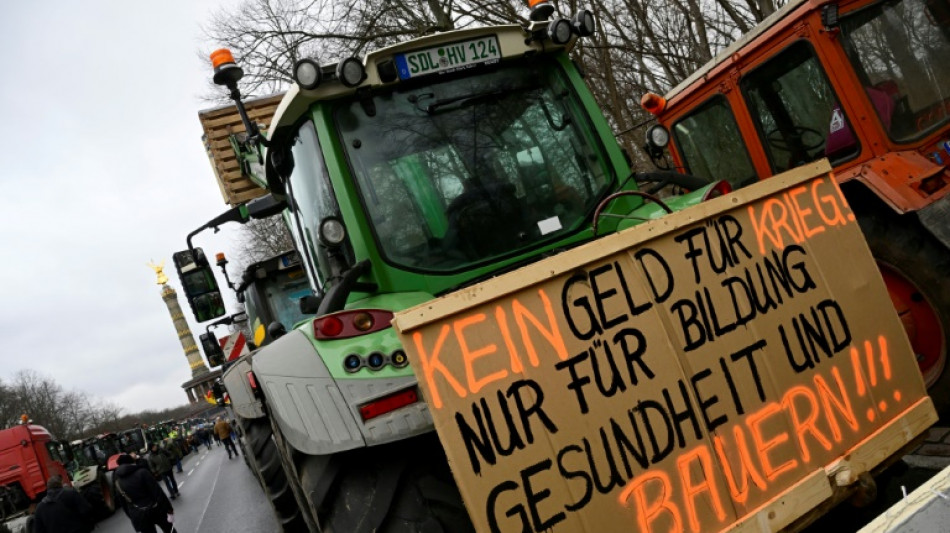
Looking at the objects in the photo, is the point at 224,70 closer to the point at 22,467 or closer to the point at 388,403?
the point at 388,403

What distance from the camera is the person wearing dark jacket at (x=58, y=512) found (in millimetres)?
9672

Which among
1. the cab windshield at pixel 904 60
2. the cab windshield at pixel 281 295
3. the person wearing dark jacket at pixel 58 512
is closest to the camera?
the cab windshield at pixel 904 60

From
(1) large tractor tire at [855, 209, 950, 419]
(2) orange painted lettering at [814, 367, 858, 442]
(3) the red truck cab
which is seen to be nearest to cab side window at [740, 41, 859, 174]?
(1) large tractor tire at [855, 209, 950, 419]

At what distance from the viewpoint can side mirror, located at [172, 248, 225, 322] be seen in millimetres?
6219

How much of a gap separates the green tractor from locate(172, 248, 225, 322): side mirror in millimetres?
2050

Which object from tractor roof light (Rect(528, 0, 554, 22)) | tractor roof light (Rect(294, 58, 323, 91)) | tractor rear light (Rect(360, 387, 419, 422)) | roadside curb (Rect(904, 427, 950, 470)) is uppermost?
tractor roof light (Rect(528, 0, 554, 22))

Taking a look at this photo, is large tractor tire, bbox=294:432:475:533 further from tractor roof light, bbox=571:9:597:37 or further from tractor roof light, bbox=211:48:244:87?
tractor roof light, bbox=571:9:597:37

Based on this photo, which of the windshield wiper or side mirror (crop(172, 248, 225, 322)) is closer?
the windshield wiper

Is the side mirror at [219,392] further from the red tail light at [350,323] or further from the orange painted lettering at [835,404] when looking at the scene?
the orange painted lettering at [835,404]

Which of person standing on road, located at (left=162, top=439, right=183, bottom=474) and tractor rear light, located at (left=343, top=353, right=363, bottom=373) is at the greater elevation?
tractor rear light, located at (left=343, top=353, right=363, bottom=373)

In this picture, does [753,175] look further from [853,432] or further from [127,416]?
[127,416]

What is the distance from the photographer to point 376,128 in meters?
3.88

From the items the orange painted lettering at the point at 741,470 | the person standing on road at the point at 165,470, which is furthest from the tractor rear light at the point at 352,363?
the person standing on road at the point at 165,470

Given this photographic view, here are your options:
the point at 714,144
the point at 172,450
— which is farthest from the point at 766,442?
the point at 172,450
